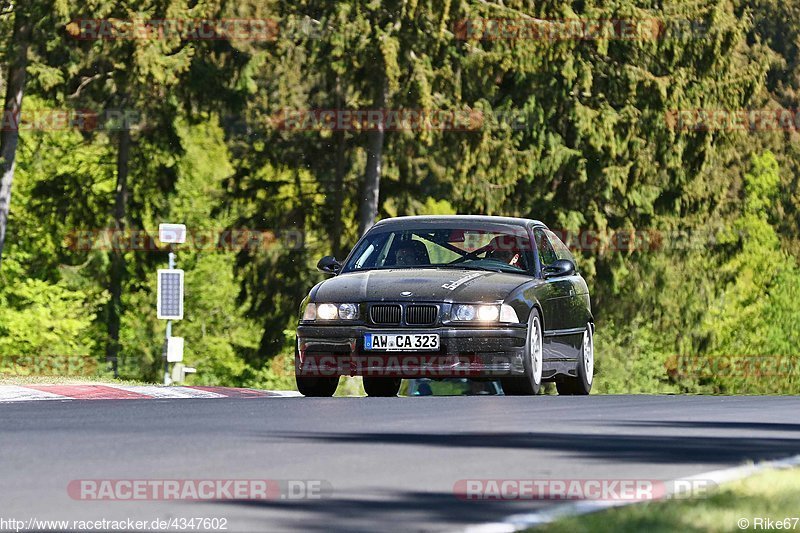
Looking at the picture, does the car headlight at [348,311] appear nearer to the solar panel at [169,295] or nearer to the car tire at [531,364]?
the car tire at [531,364]

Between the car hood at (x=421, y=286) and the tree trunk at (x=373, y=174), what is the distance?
883 inches

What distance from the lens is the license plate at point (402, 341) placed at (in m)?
16.9

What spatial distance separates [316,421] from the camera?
43.3 ft

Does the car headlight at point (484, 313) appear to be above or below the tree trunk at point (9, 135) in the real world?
below

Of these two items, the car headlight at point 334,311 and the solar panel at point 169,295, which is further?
the solar panel at point 169,295

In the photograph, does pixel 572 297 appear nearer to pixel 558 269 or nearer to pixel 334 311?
pixel 558 269

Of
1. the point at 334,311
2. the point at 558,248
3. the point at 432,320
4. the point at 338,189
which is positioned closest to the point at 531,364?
the point at 432,320

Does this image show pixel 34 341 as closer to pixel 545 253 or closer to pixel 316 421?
pixel 545 253

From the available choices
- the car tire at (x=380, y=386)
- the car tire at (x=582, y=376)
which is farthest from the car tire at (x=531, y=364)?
the car tire at (x=380, y=386)

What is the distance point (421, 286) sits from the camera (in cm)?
1705

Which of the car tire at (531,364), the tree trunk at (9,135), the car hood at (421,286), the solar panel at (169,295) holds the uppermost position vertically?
the tree trunk at (9,135)

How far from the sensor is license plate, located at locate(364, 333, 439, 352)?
55.5 ft

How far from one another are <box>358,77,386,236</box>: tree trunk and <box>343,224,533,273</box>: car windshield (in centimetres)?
2139

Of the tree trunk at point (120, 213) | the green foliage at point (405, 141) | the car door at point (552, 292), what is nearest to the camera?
the car door at point (552, 292)
